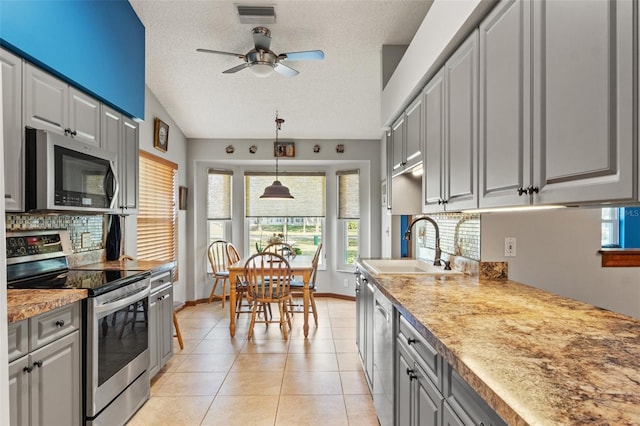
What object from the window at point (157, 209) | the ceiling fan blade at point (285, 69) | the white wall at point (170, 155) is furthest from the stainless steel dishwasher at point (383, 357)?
the window at point (157, 209)

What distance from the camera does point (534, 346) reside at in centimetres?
103

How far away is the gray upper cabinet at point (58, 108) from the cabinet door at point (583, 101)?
7.59 feet

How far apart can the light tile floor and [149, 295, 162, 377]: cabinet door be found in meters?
0.18

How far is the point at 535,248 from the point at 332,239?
3947 millimetres

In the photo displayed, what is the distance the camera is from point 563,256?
2107 mm

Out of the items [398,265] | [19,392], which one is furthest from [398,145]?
[19,392]

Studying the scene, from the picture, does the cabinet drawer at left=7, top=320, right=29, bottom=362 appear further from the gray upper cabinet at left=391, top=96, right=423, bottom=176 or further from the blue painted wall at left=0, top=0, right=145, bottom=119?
the gray upper cabinet at left=391, top=96, right=423, bottom=176

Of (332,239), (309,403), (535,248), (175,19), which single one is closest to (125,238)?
(175,19)

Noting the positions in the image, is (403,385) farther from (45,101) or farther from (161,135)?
(161,135)

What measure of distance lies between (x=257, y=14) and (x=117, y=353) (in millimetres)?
2592

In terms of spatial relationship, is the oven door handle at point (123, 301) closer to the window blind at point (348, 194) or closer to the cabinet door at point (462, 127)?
the cabinet door at point (462, 127)

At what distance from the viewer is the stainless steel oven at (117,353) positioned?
1.93 metres

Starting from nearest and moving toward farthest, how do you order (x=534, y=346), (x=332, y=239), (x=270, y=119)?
(x=534, y=346) → (x=270, y=119) → (x=332, y=239)

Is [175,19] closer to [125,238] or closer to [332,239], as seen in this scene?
[125,238]
